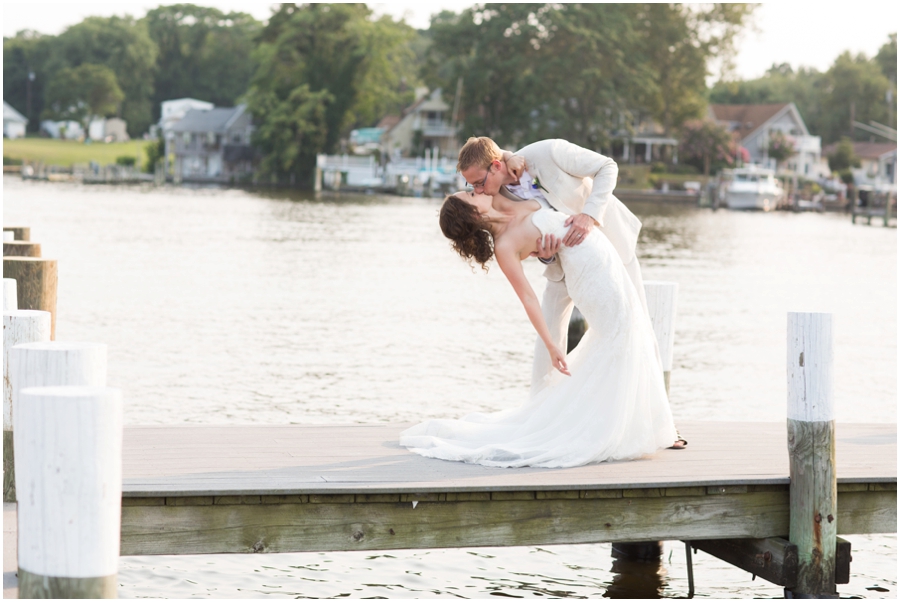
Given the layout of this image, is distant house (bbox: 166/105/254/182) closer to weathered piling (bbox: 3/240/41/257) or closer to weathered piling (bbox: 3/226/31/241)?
weathered piling (bbox: 3/226/31/241)

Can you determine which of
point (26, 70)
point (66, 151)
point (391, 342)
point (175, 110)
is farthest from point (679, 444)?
point (26, 70)

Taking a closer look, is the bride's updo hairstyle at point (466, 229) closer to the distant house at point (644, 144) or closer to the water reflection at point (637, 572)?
the water reflection at point (637, 572)

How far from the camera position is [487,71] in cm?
7819

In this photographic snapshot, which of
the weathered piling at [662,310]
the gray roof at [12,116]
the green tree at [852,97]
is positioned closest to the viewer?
the weathered piling at [662,310]

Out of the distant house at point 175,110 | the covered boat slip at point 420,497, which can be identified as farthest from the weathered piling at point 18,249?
the distant house at point 175,110

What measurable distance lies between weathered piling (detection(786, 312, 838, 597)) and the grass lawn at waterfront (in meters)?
99.7

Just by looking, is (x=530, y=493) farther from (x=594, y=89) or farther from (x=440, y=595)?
(x=594, y=89)

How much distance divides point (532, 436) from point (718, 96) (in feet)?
364

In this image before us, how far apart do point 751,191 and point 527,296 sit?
68080 mm

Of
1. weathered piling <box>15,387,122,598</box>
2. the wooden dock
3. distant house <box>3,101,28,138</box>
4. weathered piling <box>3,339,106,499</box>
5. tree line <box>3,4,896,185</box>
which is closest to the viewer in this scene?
weathered piling <box>15,387,122,598</box>

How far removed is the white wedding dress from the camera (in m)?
6.38

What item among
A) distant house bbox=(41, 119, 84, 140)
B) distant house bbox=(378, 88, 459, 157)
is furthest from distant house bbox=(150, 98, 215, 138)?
distant house bbox=(378, 88, 459, 157)

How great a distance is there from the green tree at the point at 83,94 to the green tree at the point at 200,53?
6485 mm

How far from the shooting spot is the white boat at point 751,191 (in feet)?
236
